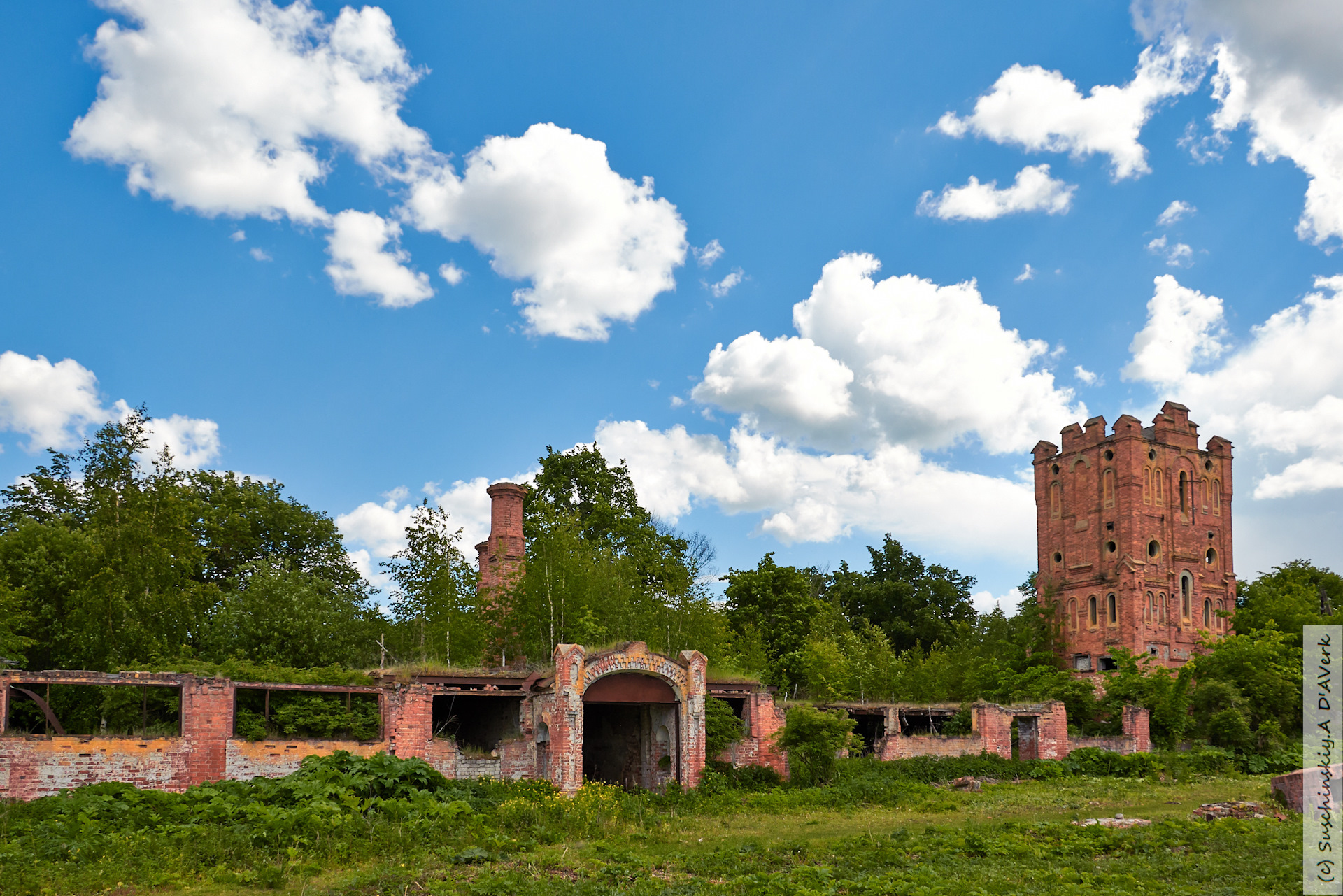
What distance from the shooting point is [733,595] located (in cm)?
4644

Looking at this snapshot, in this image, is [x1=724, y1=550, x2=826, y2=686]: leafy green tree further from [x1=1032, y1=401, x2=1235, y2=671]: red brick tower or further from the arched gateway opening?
the arched gateway opening

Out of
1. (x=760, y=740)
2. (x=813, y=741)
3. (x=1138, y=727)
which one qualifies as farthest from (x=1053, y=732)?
(x=760, y=740)

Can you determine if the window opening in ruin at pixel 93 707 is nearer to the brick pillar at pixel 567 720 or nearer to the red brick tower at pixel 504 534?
the brick pillar at pixel 567 720

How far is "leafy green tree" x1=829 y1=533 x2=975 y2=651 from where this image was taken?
56.4 meters

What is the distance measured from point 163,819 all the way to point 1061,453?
4033cm

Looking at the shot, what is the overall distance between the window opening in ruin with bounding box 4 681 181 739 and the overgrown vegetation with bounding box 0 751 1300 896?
4389 millimetres

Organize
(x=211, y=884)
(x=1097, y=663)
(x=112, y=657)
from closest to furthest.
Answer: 1. (x=211, y=884)
2. (x=112, y=657)
3. (x=1097, y=663)

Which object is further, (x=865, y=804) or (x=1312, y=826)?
(x=865, y=804)

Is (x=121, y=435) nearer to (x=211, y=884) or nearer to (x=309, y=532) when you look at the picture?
(x=211, y=884)

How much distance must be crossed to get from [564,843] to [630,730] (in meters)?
10.6

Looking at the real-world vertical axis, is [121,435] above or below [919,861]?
above

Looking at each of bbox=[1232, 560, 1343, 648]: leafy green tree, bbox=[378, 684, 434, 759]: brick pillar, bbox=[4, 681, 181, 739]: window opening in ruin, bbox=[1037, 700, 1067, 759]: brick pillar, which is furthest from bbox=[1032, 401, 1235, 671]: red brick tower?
bbox=[4, 681, 181, 739]: window opening in ruin

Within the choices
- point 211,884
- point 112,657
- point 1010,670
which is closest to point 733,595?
point 1010,670

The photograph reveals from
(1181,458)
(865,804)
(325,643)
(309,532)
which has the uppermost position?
(1181,458)
